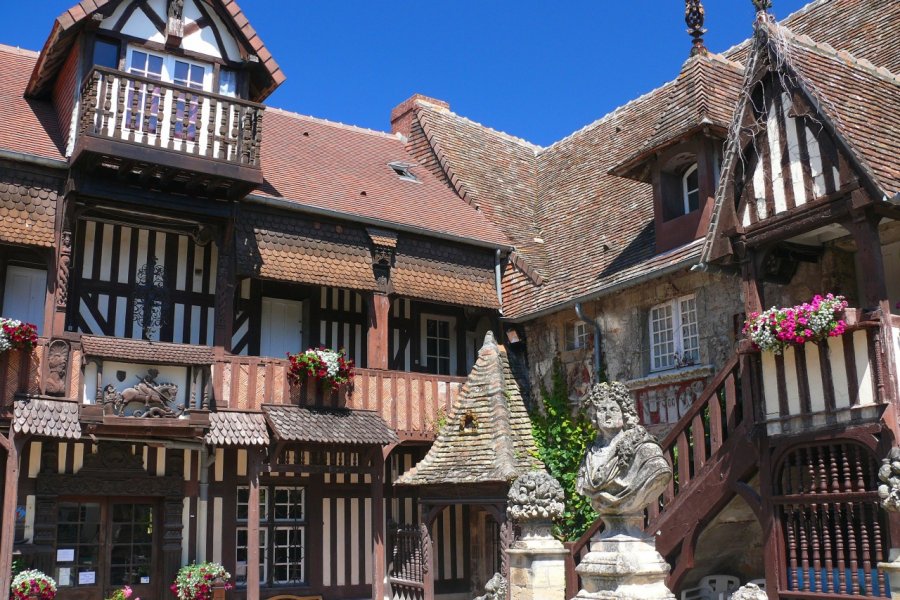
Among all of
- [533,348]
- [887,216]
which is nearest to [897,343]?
[887,216]

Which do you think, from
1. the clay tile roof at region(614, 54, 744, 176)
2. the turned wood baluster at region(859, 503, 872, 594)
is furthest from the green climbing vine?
the turned wood baluster at region(859, 503, 872, 594)

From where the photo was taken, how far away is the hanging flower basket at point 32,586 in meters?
11.0

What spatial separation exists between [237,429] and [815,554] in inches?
275

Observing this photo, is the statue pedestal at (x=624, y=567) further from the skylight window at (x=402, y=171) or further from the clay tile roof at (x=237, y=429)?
the skylight window at (x=402, y=171)

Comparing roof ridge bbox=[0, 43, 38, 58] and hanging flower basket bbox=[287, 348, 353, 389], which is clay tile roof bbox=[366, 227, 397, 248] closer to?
hanging flower basket bbox=[287, 348, 353, 389]

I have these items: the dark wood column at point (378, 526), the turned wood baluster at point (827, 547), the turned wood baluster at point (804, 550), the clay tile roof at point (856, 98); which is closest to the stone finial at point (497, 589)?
the dark wood column at point (378, 526)

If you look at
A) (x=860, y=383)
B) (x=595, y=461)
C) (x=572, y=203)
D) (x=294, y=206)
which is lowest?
(x=595, y=461)

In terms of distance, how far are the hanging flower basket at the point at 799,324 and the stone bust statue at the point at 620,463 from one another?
335 cm

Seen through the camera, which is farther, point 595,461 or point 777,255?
point 777,255

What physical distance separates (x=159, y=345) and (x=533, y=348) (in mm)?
6180

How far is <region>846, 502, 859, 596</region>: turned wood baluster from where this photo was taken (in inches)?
356

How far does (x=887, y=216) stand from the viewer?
379 inches

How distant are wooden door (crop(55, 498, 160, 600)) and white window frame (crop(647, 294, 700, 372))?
23.6 feet

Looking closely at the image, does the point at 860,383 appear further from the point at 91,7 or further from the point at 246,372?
the point at 91,7
